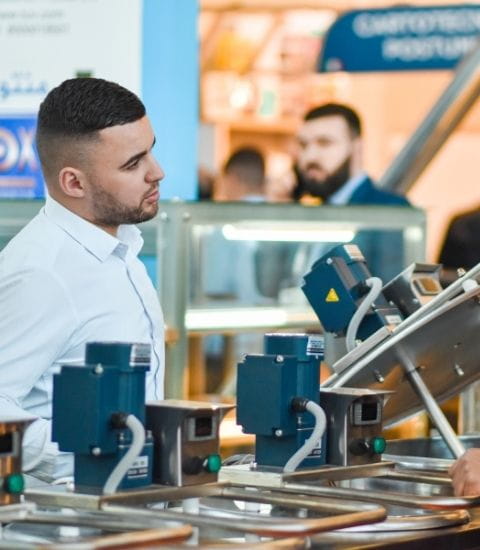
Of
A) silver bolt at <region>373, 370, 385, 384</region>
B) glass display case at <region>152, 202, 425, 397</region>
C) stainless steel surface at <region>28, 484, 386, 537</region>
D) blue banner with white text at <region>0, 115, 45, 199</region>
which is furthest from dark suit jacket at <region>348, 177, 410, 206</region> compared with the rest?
stainless steel surface at <region>28, 484, 386, 537</region>

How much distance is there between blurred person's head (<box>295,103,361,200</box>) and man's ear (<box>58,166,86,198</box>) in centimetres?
487

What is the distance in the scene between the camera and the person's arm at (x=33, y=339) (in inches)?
119

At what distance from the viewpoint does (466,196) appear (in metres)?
12.6

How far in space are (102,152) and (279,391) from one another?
74 cm

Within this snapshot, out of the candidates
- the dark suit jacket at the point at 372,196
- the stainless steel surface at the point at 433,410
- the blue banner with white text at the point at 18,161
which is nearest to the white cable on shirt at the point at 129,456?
the stainless steel surface at the point at 433,410

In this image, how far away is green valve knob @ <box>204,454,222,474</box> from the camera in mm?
2645

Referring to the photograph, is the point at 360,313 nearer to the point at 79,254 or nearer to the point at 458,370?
the point at 458,370

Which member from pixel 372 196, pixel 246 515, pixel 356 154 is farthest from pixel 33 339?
pixel 356 154

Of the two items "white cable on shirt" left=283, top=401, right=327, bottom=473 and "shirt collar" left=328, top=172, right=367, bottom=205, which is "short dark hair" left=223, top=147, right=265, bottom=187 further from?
"white cable on shirt" left=283, top=401, right=327, bottom=473

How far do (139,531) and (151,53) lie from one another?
2.91m

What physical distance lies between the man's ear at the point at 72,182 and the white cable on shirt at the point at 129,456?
0.91 m

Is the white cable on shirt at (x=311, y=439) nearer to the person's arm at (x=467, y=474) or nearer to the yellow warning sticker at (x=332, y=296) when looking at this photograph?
the person's arm at (x=467, y=474)

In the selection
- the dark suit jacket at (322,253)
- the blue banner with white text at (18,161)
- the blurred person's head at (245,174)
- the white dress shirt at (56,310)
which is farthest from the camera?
the blurred person's head at (245,174)

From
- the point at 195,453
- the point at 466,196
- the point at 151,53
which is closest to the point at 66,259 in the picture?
the point at 195,453
